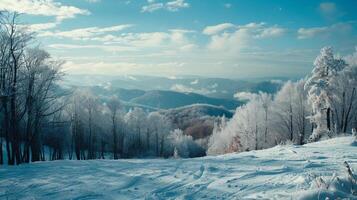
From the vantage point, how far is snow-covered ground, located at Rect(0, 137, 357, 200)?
970cm

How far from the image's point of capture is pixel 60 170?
17.6 m

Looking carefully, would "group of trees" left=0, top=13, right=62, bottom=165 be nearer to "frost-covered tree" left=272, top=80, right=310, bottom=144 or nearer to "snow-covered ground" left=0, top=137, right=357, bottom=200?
"snow-covered ground" left=0, top=137, right=357, bottom=200

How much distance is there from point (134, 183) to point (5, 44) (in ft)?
55.0

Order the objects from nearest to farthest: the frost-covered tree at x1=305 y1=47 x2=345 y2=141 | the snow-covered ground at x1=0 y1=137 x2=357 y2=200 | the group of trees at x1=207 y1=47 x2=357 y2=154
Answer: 1. the snow-covered ground at x1=0 y1=137 x2=357 y2=200
2. the frost-covered tree at x1=305 y1=47 x2=345 y2=141
3. the group of trees at x1=207 y1=47 x2=357 y2=154

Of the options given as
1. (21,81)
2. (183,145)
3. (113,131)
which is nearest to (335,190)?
(21,81)

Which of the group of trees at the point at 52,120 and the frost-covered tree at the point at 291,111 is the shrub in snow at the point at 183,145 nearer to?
the group of trees at the point at 52,120

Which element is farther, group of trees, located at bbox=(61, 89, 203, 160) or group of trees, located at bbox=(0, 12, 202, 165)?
group of trees, located at bbox=(61, 89, 203, 160)

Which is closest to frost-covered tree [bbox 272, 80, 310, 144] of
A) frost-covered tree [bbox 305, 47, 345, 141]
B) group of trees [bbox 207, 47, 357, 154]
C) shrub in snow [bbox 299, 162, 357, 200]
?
group of trees [bbox 207, 47, 357, 154]

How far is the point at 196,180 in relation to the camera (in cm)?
1239

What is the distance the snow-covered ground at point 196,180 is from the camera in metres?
9.70

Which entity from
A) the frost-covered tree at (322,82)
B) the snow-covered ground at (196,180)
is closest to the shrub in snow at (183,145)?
the frost-covered tree at (322,82)

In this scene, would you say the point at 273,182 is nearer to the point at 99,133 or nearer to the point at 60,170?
the point at 60,170

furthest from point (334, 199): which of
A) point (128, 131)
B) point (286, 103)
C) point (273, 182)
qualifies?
point (128, 131)

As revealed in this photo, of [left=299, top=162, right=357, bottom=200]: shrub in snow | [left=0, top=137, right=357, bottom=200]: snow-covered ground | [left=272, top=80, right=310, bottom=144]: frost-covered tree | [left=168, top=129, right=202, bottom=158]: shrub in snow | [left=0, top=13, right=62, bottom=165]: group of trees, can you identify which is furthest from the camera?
[left=168, top=129, right=202, bottom=158]: shrub in snow
